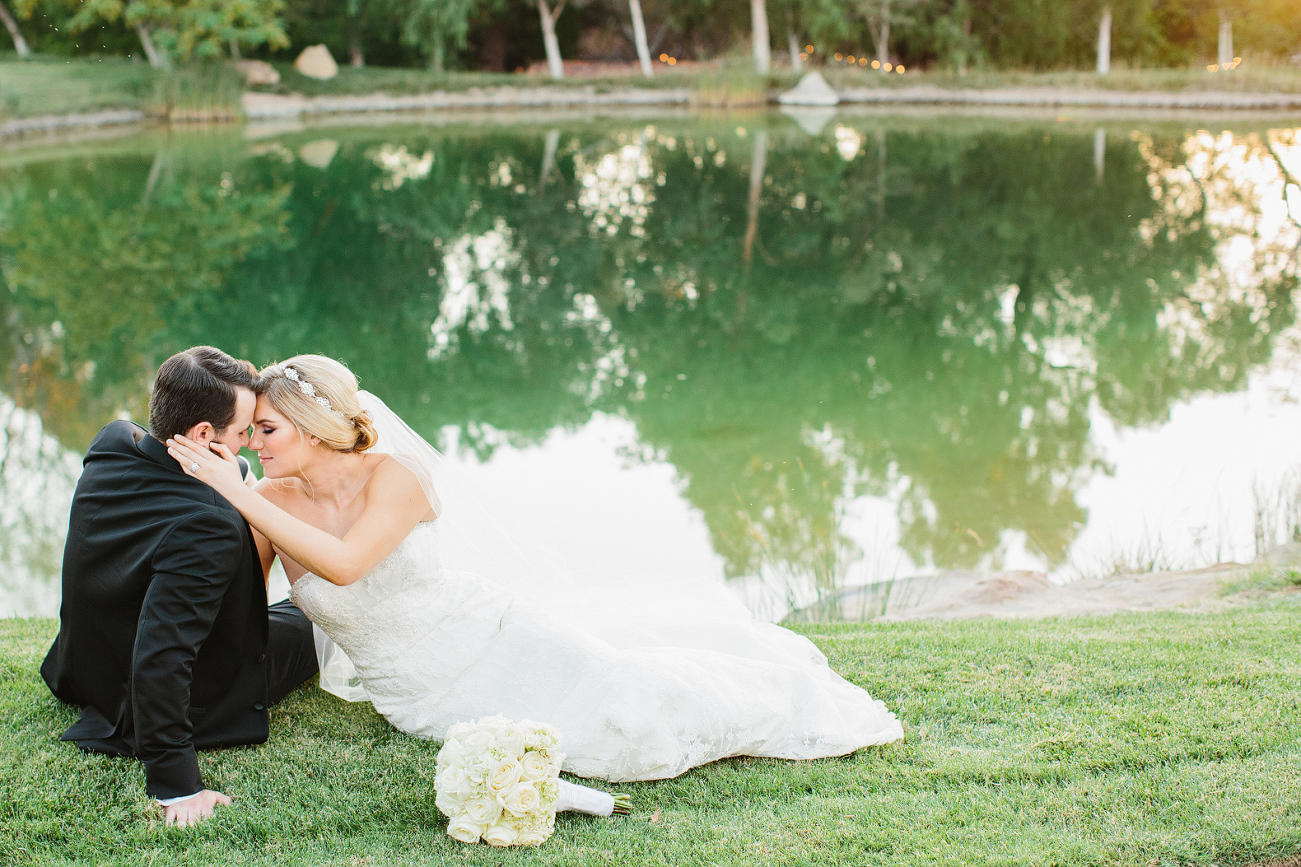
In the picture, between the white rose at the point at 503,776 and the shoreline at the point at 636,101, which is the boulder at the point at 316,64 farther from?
the white rose at the point at 503,776

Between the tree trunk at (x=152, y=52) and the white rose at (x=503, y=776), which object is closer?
the white rose at (x=503, y=776)

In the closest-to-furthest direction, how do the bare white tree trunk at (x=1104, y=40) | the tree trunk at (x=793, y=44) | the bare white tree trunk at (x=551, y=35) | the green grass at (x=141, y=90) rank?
1. the green grass at (x=141, y=90)
2. the bare white tree trunk at (x=1104, y=40)
3. the bare white tree trunk at (x=551, y=35)
4. the tree trunk at (x=793, y=44)

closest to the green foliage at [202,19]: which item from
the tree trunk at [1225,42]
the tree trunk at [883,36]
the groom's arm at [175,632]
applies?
the tree trunk at [883,36]

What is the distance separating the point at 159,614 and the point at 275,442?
0.61 metres

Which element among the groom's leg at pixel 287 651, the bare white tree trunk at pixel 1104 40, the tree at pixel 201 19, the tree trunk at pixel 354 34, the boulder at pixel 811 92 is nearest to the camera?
the groom's leg at pixel 287 651

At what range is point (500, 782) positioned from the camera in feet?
8.48

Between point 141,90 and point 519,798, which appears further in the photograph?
point 141,90

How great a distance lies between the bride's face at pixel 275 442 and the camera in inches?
119

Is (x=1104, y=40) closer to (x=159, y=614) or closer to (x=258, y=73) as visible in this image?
(x=258, y=73)

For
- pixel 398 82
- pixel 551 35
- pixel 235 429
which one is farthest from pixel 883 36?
pixel 235 429

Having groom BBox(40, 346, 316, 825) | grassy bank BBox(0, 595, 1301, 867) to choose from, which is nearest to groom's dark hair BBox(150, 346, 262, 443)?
groom BBox(40, 346, 316, 825)

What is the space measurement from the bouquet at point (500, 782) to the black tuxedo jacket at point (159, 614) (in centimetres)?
76

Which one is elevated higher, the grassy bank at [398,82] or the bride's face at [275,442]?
the grassy bank at [398,82]

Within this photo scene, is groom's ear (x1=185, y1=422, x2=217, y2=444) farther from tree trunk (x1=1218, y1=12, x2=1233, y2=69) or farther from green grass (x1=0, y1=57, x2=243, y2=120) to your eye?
tree trunk (x1=1218, y1=12, x2=1233, y2=69)
